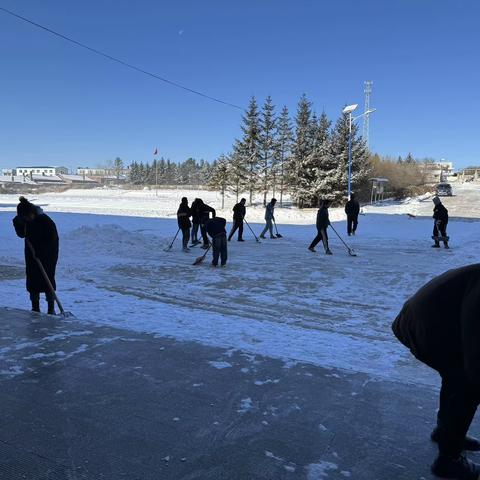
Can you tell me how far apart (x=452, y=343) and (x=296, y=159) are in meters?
43.8

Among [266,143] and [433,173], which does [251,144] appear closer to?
[266,143]

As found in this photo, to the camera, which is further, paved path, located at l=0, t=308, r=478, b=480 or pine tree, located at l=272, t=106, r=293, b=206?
pine tree, located at l=272, t=106, r=293, b=206

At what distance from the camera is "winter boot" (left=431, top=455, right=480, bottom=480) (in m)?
2.75

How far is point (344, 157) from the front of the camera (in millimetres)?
44188

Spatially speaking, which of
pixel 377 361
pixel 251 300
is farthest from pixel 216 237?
pixel 377 361

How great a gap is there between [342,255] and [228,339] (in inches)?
380

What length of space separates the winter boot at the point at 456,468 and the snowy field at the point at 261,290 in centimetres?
166

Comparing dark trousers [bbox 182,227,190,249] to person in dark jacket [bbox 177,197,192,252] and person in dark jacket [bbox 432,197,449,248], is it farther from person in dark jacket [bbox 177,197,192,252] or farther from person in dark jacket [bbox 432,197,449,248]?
person in dark jacket [bbox 432,197,449,248]

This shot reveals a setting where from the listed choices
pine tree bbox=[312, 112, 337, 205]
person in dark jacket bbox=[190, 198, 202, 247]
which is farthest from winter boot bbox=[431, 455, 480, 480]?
pine tree bbox=[312, 112, 337, 205]

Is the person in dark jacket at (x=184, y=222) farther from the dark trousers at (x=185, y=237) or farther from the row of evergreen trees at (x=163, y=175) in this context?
the row of evergreen trees at (x=163, y=175)

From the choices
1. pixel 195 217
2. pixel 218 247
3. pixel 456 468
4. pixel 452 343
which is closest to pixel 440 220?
pixel 195 217

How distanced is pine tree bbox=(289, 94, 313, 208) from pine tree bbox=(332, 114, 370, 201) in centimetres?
246

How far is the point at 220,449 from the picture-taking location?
300 cm

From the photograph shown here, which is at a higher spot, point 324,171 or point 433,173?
point 433,173
